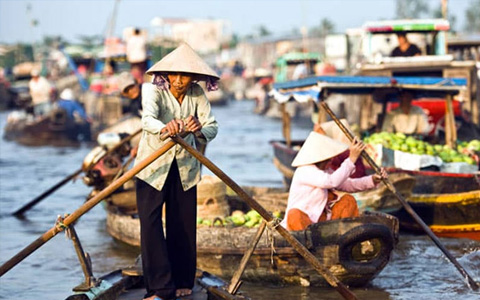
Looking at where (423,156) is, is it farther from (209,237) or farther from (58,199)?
(58,199)

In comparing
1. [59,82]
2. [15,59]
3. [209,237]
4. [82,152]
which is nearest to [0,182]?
[82,152]

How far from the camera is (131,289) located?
5910 mm

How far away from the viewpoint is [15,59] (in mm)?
65188

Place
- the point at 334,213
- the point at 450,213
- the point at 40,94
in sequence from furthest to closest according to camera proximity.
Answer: the point at 40,94, the point at 450,213, the point at 334,213

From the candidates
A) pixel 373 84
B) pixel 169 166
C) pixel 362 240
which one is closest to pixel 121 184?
pixel 169 166

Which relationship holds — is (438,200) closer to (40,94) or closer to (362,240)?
(362,240)

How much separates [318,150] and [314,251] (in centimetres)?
71

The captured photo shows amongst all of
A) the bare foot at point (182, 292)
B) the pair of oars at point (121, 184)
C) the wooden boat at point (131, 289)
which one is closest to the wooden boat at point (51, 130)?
the wooden boat at point (131, 289)

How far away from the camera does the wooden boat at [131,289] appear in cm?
548

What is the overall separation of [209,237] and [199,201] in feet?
3.81

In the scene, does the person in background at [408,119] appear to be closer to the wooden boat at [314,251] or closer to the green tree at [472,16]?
the wooden boat at [314,251]

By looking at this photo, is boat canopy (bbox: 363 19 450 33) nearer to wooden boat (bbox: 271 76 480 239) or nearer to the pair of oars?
wooden boat (bbox: 271 76 480 239)

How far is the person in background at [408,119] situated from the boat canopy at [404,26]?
2387mm

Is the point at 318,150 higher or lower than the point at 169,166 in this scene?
lower
